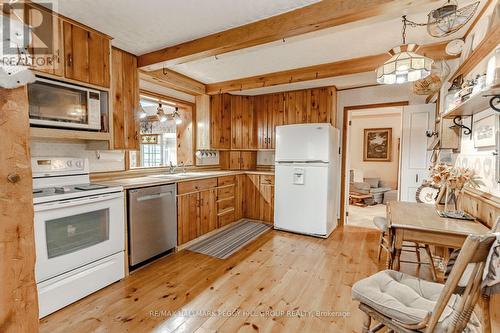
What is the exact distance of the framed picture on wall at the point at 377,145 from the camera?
680 centimetres

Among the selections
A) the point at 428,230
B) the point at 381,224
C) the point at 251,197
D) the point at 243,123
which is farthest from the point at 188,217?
the point at 428,230

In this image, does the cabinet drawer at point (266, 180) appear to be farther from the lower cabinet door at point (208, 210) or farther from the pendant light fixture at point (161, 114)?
the pendant light fixture at point (161, 114)

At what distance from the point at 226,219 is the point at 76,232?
2.30 meters

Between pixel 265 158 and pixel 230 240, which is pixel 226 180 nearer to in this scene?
pixel 230 240

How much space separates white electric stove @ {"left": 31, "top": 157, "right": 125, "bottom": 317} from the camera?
180 centimetres

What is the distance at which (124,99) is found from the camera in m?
2.71

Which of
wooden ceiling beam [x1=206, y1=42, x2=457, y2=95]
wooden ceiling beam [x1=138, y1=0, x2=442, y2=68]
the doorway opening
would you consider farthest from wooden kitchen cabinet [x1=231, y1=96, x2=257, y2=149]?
the doorway opening

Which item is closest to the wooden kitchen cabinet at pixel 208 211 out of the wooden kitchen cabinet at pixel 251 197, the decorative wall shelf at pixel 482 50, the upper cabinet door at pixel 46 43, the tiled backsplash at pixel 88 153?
the wooden kitchen cabinet at pixel 251 197

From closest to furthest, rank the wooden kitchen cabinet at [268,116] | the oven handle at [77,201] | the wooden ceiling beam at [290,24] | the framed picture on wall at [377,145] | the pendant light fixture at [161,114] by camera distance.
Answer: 1. the wooden ceiling beam at [290,24]
2. the oven handle at [77,201]
3. the pendant light fixture at [161,114]
4. the wooden kitchen cabinet at [268,116]
5. the framed picture on wall at [377,145]

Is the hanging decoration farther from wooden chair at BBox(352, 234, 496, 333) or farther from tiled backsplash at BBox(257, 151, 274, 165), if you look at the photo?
tiled backsplash at BBox(257, 151, 274, 165)

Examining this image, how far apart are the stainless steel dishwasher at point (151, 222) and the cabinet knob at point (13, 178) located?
167 centimetres

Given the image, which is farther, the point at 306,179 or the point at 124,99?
the point at 306,179

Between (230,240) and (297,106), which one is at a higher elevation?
(297,106)

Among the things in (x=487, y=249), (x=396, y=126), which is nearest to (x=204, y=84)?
(x=487, y=249)
